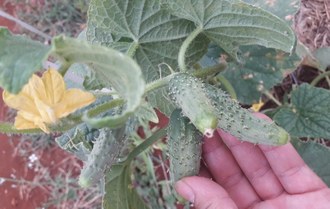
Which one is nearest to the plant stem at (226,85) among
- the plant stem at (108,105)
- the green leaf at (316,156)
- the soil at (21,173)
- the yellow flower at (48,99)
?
the green leaf at (316,156)

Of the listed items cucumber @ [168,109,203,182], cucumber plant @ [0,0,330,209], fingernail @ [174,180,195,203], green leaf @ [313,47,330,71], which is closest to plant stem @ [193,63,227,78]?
cucumber plant @ [0,0,330,209]

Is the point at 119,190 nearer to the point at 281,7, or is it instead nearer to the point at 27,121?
the point at 27,121

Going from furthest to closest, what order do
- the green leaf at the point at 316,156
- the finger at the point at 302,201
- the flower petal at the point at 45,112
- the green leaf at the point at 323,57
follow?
the green leaf at the point at 323,57 → the green leaf at the point at 316,156 → the finger at the point at 302,201 → the flower petal at the point at 45,112

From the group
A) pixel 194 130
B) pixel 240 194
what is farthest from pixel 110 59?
pixel 240 194

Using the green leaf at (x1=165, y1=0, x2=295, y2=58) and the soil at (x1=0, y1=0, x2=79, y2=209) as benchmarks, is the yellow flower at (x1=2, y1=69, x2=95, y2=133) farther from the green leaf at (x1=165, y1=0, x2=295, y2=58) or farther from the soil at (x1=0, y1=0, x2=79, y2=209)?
the soil at (x1=0, y1=0, x2=79, y2=209)

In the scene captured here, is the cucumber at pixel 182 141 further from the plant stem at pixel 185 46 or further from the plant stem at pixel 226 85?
the plant stem at pixel 226 85

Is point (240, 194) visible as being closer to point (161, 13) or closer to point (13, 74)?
point (161, 13)

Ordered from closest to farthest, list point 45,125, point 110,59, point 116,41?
1. point 110,59
2. point 45,125
3. point 116,41
